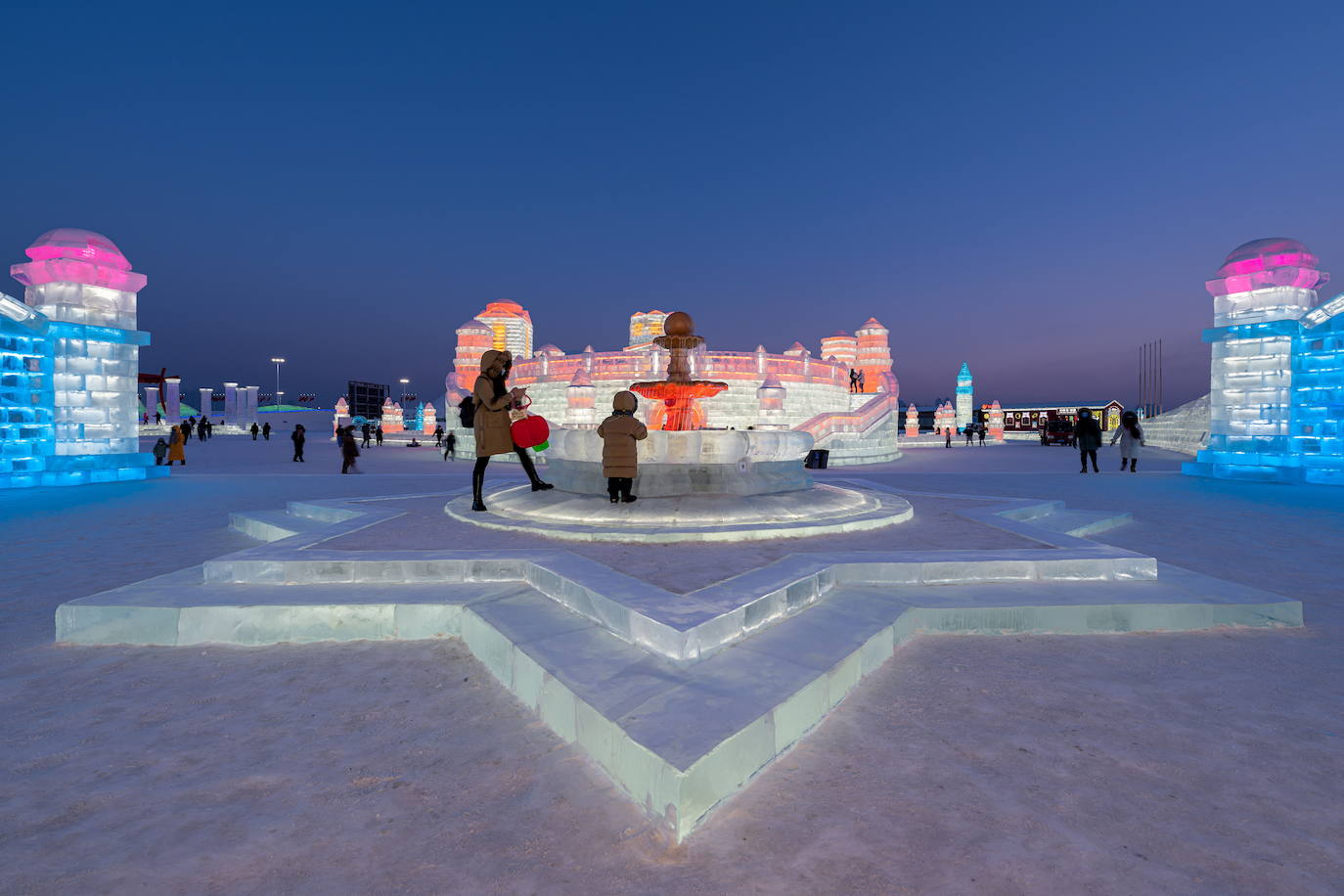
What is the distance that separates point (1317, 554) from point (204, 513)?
42.1 ft

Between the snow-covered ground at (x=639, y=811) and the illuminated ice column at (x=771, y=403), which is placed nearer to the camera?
the snow-covered ground at (x=639, y=811)

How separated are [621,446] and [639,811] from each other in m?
4.43

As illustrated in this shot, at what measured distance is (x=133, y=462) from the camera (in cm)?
1247

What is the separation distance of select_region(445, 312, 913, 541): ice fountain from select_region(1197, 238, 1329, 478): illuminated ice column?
1052 cm

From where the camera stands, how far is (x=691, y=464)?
22.9ft

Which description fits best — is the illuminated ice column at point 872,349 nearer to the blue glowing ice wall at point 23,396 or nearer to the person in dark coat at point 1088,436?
the person in dark coat at point 1088,436

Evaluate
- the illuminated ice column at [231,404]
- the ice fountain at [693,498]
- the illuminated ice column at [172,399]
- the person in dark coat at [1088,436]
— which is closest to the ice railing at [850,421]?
the person in dark coat at [1088,436]

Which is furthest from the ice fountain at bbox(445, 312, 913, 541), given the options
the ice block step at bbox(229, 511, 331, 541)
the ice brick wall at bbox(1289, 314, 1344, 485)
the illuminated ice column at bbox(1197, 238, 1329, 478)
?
the ice brick wall at bbox(1289, 314, 1344, 485)

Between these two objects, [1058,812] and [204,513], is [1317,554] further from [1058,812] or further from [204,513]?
[204,513]

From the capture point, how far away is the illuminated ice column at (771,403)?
24.8m

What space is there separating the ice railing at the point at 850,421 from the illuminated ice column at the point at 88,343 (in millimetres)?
18045

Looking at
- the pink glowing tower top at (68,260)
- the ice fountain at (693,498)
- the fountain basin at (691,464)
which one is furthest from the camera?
the pink glowing tower top at (68,260)

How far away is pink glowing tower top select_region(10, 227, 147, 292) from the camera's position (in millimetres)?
11055

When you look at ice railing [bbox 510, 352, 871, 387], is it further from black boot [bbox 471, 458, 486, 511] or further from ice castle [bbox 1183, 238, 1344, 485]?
black boot [bbox 471, 458, 486, 511]
